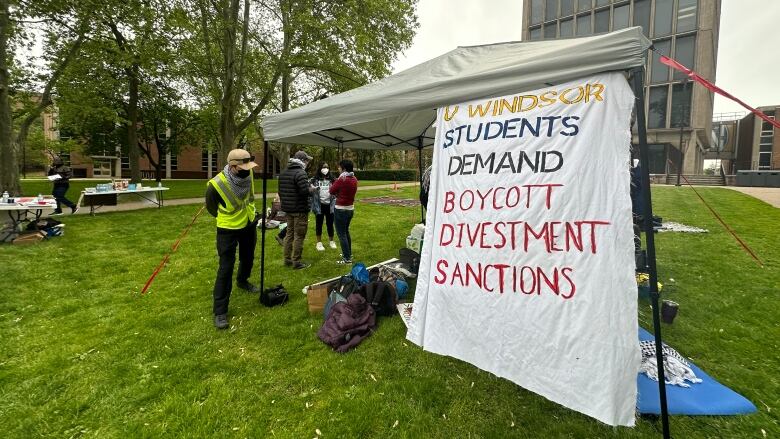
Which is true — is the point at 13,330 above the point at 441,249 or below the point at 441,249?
below

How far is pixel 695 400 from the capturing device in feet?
8.32

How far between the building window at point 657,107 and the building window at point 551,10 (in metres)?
12.6

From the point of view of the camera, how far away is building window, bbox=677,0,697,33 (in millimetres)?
29078

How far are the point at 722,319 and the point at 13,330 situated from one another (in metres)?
7.79

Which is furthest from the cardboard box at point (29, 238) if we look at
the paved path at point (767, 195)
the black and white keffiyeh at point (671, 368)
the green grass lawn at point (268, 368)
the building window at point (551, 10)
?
the building window at point (551, 10)

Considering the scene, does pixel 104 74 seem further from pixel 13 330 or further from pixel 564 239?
pixel 564 239

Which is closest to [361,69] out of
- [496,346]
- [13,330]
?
[13,330]

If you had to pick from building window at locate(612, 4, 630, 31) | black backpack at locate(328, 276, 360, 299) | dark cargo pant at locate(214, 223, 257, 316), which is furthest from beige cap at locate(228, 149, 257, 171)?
building window at locate(612, 4, 630, 31)

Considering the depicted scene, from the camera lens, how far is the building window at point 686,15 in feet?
95.4

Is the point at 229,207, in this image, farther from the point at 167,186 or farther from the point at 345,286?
the point at 167,186

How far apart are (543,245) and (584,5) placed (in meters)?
42.7

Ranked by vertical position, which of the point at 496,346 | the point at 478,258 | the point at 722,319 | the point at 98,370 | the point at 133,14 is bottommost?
the point at 98,370

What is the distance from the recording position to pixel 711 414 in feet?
8.02

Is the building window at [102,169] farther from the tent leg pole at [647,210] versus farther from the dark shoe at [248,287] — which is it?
the tent leg pole at [647,210]
